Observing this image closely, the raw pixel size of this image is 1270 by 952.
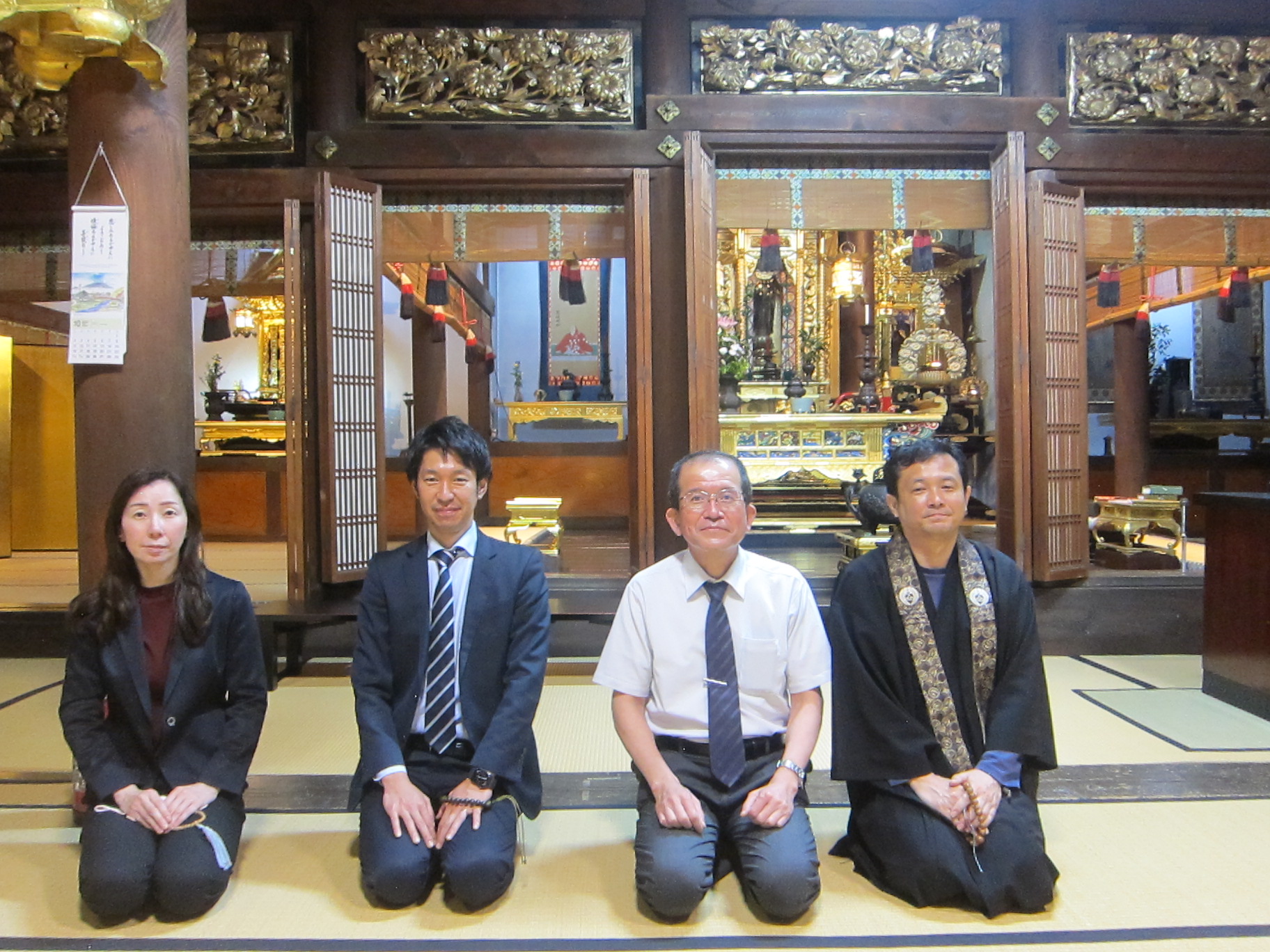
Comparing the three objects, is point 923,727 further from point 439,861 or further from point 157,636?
point 157,636

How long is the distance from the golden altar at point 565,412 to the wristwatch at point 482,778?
7.98m

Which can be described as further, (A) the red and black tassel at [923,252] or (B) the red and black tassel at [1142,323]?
(B) the red and black tassel at [1142,323]

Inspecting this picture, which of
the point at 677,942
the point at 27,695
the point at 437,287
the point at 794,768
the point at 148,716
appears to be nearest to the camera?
the point at 677,942

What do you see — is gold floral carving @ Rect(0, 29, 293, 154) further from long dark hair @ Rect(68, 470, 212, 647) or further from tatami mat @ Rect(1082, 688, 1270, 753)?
tatami mat @ Rect(1082, 688, 1270, 753)

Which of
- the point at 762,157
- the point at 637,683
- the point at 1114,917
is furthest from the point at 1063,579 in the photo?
the point at 637,683

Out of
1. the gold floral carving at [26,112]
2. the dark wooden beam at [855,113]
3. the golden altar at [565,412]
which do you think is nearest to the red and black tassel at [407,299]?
the golden altar at [565,412]

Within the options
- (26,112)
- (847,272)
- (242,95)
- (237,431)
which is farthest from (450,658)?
(237,431)

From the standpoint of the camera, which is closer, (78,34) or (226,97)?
(78,34)

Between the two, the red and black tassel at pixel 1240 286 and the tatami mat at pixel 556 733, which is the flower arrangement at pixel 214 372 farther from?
the red and black tassel at pixel 1240 286

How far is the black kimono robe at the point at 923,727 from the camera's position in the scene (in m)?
1.89

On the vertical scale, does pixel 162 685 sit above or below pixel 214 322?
below

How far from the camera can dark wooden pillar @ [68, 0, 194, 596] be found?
2479 mm

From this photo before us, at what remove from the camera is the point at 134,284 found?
2.50m

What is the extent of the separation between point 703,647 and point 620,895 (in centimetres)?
58
